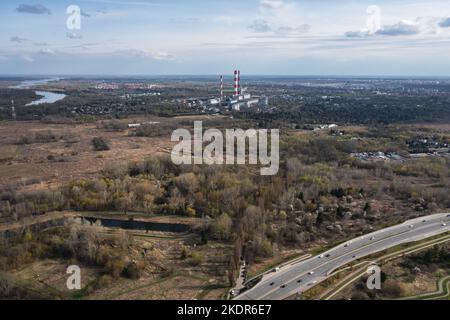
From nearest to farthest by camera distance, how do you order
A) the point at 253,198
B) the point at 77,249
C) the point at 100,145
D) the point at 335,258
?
the point at 335,258 → the point at 77,249 → the point at 253,198 → the point at 100,145

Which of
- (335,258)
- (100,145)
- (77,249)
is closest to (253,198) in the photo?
(335,258)

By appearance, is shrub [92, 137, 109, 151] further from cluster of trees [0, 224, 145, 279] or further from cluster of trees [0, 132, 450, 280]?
cluster of trees [0, 224, 145, 279]

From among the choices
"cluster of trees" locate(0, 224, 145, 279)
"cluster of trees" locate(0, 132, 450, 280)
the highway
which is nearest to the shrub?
"cluster of trees" locate(0, 132, 450, 280)

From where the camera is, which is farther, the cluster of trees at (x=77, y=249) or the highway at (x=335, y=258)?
the cluster of trees at (x=77, y=249)

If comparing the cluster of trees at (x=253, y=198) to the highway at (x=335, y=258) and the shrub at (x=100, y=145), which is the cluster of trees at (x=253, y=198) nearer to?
the highway at (x=335, y=258)

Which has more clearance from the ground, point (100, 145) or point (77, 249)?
point (100, 145)

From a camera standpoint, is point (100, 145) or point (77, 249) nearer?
point (77, 249)

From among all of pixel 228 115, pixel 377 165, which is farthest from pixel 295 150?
pixel 228 115

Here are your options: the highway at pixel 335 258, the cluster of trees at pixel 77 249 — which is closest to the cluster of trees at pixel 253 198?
the highway at pixel 335 258

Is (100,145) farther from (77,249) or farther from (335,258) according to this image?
(335,258)
